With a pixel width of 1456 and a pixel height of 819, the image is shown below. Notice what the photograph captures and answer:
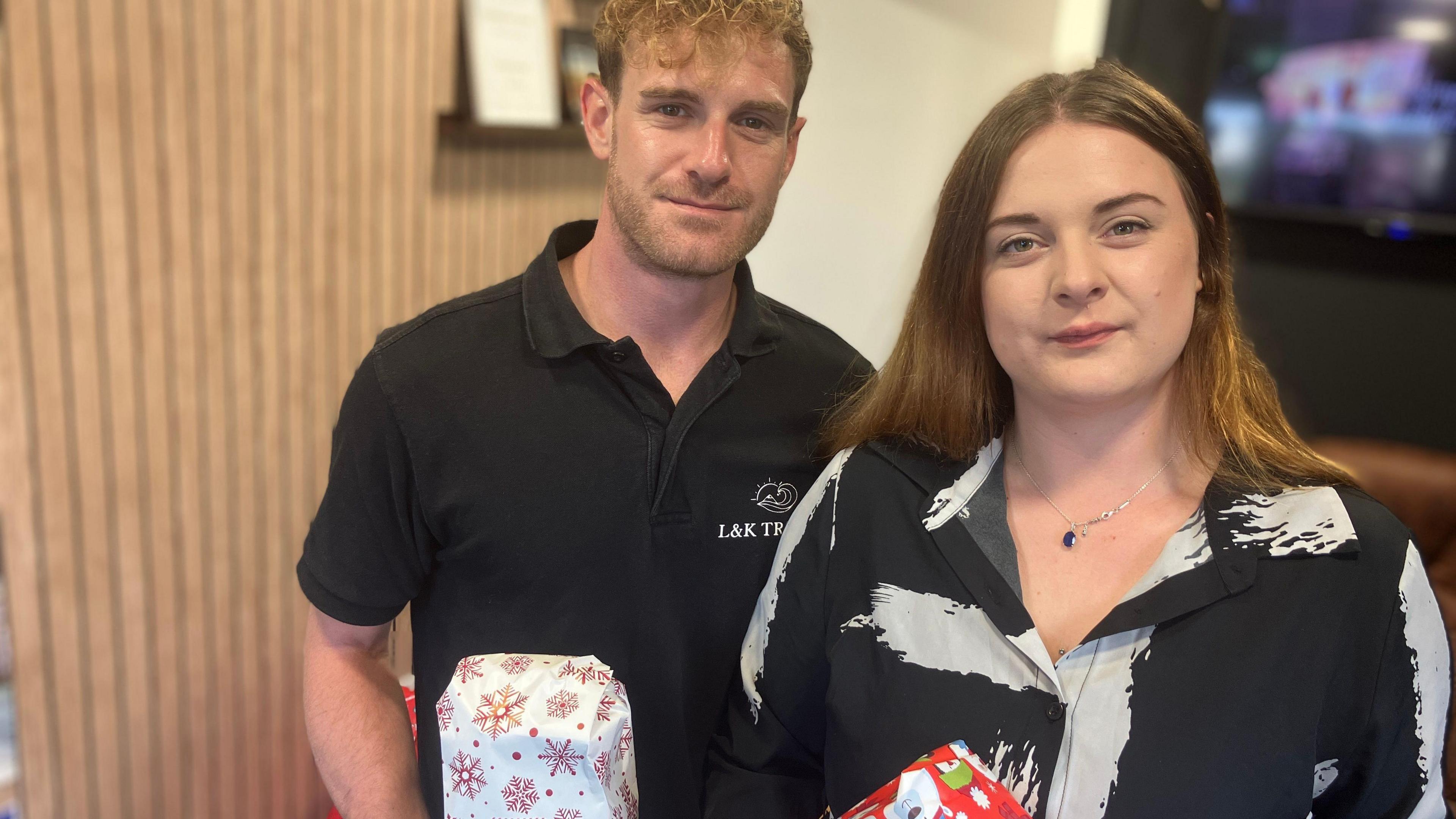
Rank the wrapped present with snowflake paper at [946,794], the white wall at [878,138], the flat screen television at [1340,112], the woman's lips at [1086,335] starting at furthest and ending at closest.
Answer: the flat screen television at [1340,112] → the white wall at [878,138] → the woman's lips at [1086,335] → the wrapped present with snowflake paper at [946,794]

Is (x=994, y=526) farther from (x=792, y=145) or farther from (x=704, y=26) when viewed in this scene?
(x=704, y=26)

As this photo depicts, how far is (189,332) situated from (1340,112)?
12.2ft

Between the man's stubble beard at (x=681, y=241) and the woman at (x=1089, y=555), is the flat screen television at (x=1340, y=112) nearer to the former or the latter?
the woman at (x=1089, y=555)

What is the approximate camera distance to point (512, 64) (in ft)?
9.04

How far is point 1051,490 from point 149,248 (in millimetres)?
1766

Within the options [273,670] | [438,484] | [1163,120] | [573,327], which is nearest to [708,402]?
[573,327]

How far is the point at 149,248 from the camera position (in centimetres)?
205

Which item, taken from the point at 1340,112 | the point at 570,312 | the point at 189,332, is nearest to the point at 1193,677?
the point at 570,312

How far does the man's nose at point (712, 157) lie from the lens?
1.45 m

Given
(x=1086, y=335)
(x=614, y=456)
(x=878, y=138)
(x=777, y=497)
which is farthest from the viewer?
(x=878, y=138)

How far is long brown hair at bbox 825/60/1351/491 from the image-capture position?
52.0 inches

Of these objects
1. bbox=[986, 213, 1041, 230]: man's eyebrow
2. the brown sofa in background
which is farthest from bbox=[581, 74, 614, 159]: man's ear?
the brown sofa in background

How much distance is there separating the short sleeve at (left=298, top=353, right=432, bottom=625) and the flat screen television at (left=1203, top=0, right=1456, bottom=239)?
11.4 feet

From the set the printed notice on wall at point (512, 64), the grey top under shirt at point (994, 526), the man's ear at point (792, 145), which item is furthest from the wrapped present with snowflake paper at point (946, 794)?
the printed notice on wall at point (512, 64)
